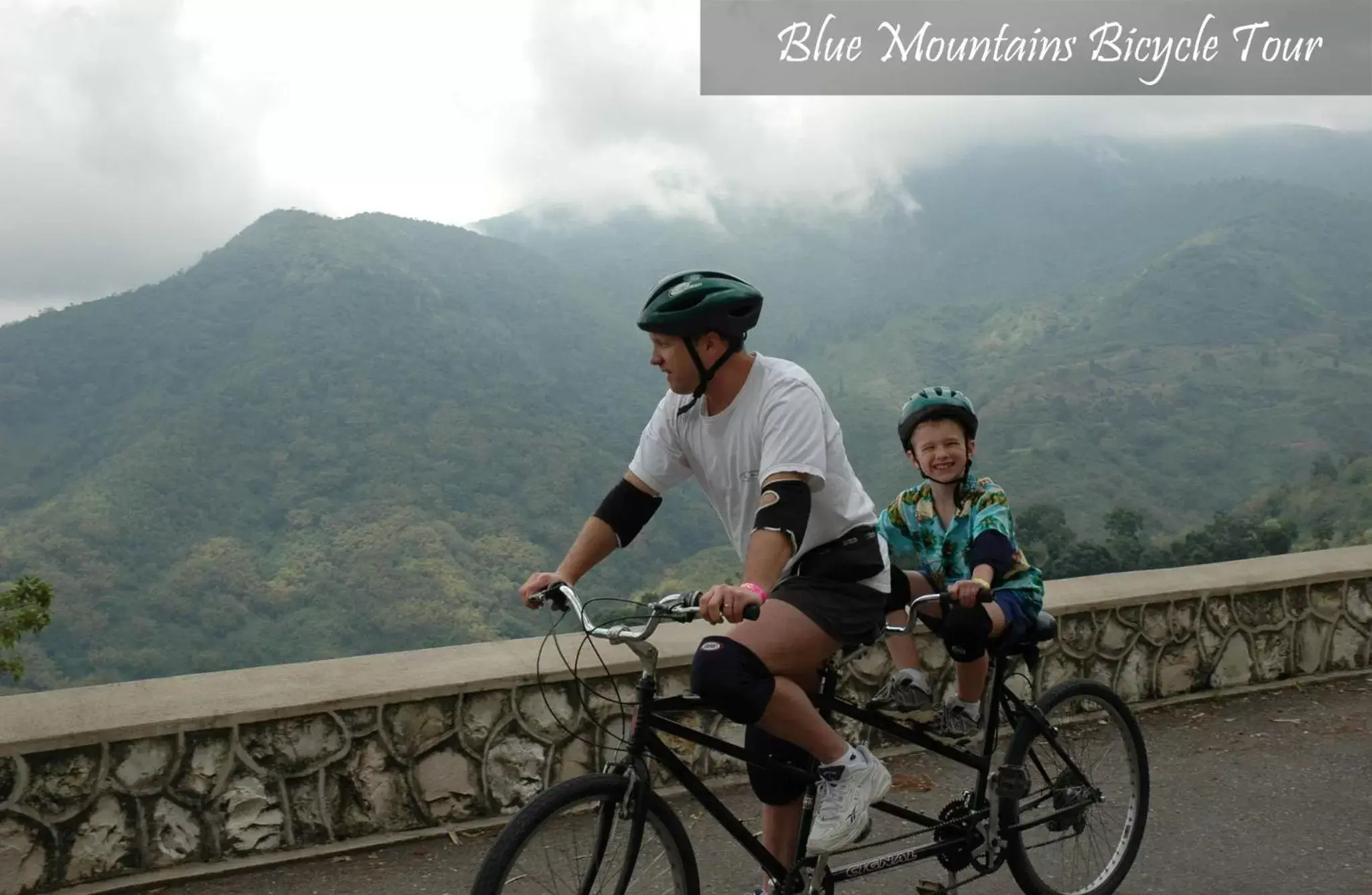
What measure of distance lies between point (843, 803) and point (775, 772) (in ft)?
0.58

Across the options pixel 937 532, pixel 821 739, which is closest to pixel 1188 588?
pixel 937 532

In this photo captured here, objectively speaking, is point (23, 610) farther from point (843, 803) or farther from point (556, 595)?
point (843, 803)

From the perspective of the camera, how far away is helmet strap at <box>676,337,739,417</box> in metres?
2.77

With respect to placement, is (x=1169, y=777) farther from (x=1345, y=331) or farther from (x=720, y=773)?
(x=1345, y=331)

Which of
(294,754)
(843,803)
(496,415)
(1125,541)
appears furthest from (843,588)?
(496,415)

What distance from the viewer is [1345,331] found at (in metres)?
104

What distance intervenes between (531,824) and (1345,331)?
117 metres

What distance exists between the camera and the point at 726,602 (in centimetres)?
238

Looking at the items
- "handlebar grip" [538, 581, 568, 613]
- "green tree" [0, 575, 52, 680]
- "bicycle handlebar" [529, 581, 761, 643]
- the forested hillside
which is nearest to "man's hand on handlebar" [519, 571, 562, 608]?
"handlebar grip" [538, 581, 568, 613]

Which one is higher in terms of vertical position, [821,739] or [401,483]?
[401,483]

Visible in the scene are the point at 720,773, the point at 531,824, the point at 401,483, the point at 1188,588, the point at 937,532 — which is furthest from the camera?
the point at 401,483

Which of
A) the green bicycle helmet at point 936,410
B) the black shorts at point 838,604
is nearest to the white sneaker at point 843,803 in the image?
the black shorts at point 838,604

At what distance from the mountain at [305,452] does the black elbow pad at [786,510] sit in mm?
30443

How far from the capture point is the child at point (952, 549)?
3.41 m
